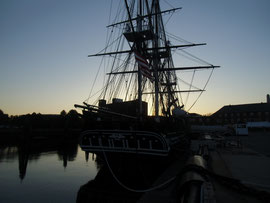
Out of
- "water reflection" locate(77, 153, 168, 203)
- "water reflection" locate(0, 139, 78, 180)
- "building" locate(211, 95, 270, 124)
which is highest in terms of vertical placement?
"building" locate(211, 95, 270, 124)

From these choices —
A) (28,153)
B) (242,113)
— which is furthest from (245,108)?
(28,153)

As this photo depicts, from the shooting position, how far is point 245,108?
263 ft

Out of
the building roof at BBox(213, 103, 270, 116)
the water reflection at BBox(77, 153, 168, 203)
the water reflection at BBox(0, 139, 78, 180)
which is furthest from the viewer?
the building roof at BBox(213, 103, 270, 116)

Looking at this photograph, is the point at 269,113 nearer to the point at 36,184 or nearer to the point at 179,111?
the point at 179,111

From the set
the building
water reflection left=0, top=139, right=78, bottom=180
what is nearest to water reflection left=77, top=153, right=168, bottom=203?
water reflection left=0, top=139, right=78, bottom=180

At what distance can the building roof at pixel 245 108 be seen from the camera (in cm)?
7743

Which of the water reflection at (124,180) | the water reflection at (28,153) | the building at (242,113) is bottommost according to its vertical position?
the water reflection at (28,153)

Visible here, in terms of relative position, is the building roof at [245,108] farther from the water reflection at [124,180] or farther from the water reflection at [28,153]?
the water reflection at [124,180]

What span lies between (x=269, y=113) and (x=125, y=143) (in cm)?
8573

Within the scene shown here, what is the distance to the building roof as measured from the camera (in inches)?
3048

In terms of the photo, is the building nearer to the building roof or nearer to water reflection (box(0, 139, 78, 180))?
the building roof

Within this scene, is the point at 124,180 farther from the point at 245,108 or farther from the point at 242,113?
the point at 245,108

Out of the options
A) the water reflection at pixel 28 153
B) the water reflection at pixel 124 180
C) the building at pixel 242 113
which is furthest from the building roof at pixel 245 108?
the water reflection at pixel 124 180

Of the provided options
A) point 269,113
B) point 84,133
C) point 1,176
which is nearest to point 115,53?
point 84,133
